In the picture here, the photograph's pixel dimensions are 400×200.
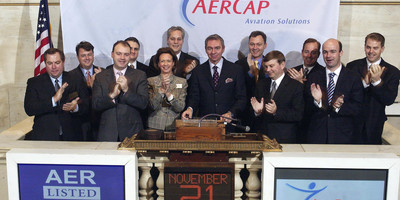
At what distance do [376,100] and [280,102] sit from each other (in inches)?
54.8

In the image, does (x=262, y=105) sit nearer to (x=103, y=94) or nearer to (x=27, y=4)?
(x=103, y=94)

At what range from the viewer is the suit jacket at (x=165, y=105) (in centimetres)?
589

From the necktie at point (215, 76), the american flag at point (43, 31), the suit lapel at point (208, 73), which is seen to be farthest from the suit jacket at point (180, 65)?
the american flag at point (43, 31)

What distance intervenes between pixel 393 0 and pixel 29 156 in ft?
19.5

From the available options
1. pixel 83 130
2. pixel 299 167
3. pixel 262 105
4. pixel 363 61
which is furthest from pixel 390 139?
pixel 83 130

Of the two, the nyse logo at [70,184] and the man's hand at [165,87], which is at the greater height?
the man's hand at [165,87]

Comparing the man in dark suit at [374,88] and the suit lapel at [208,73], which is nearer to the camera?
the man in dark suit at [374,88]

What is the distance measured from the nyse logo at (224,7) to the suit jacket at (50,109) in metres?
2.19

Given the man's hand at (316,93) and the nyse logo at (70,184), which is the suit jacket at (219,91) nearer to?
the man's hand at (316,93)

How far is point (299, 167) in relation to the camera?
4277 mm

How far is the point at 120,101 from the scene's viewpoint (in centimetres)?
577

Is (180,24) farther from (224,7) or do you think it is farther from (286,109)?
(286,109)

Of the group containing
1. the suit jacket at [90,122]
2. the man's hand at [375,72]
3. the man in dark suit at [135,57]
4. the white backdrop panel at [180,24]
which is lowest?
the suit jacket at [90,122]

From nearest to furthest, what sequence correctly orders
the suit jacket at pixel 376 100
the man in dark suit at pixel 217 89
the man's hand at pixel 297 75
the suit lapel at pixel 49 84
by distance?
the suit lapel at pixel 49 84
the suit jacket at pixel 376 100
the man in dark suit at pixel 217 89
the man's hand at pixel 297 75
